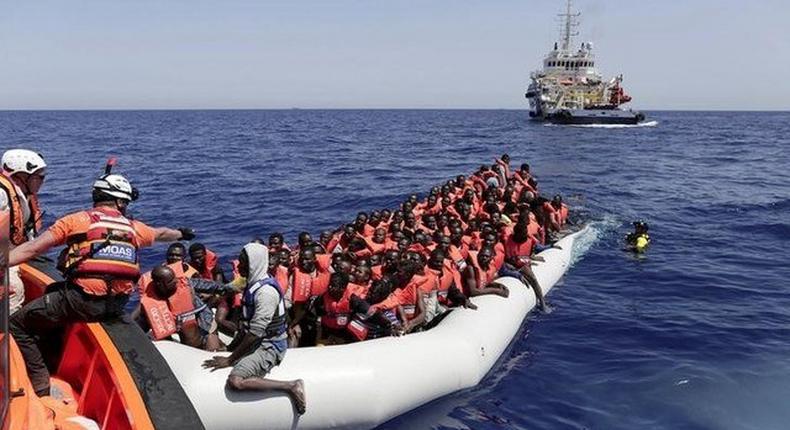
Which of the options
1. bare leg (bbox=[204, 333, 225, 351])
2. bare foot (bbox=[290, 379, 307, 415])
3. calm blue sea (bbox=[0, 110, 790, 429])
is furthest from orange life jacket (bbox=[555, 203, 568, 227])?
bare foot (bbox=[290, 379, 307, 415])

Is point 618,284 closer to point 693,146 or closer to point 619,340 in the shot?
point 619,340

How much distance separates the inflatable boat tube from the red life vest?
1681 mm

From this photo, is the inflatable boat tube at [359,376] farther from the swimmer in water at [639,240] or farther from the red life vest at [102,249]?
the swimmer in water at [639,240]

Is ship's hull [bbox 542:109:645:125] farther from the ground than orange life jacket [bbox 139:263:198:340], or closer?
farther from the ground

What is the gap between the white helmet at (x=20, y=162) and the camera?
4.64 m

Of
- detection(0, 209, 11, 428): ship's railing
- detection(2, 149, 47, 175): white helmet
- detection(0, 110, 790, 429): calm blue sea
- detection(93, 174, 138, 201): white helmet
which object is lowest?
detection(0, 110, 790, 429): calm blue sea

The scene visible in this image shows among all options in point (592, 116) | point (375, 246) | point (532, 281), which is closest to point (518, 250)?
point (532, 281)

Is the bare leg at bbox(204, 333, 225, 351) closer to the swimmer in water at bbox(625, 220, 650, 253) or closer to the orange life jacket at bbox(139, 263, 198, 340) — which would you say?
the orange life jacket at bbox(139, 263, 198, 340)

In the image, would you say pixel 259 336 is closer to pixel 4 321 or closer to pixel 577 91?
pixel 4 321

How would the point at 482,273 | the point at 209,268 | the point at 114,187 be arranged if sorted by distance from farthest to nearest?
the point at 482,273
the point at 209,268
the point at 114,187

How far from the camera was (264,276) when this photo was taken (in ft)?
17.6

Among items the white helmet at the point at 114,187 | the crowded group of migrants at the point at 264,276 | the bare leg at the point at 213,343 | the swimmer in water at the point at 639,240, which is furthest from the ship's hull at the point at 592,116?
the white helmet at the point at 114,187

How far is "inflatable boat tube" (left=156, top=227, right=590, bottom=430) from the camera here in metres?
5.62

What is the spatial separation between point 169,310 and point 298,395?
184 centimetres
